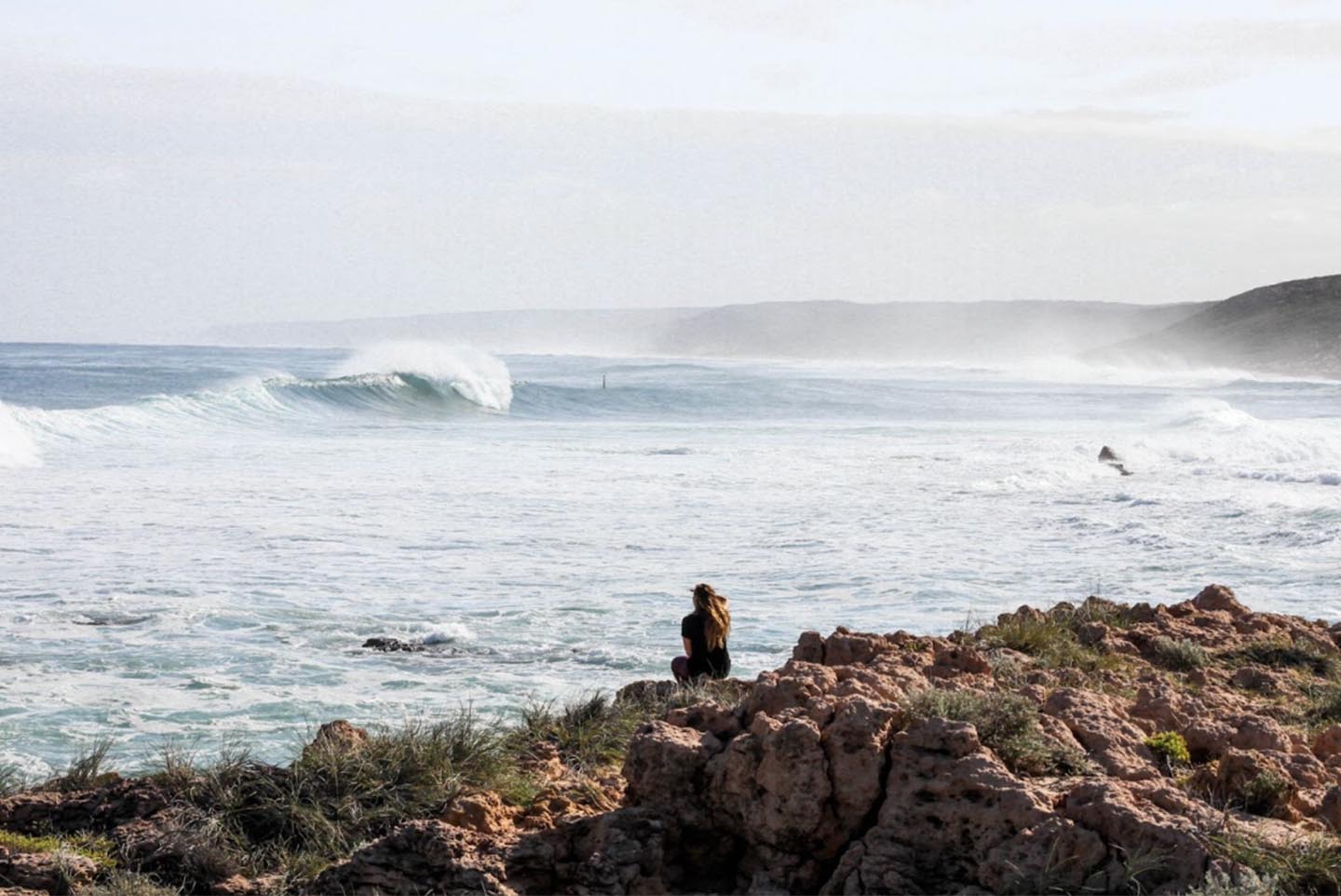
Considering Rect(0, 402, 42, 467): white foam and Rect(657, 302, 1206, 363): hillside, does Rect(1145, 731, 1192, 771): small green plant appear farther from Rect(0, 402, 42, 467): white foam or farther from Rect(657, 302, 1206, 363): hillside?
Rect(657, 302, 1206, 363): hillside

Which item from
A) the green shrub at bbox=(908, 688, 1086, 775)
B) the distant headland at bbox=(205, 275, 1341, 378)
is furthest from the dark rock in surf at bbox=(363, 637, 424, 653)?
the distant headland at bbox=(205, 275, 1341, 378)

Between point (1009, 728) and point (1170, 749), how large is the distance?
78 centimetres

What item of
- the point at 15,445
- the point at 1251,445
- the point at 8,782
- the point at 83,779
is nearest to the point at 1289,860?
the point at 83,779

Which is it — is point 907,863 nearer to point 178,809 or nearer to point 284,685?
point 178,809

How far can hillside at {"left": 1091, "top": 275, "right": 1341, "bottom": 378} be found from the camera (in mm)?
97812

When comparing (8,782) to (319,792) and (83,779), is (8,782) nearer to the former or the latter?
(83,779)

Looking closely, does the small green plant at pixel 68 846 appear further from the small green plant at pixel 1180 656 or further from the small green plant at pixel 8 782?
the small green plant at pixel 1180 656

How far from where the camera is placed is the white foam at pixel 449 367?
4603 cm

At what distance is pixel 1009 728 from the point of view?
5152mm

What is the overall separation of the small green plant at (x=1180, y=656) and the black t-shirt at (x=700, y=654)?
2713mm

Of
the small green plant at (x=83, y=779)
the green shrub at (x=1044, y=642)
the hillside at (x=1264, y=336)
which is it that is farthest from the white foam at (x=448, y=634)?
the hillside at (x=1264, y=336)

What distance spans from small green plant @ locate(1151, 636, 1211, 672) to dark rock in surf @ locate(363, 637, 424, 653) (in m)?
4.97

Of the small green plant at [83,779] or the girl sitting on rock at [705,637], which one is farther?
the girl sitting on rock at [705,637]

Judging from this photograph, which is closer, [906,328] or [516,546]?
[516,546]
